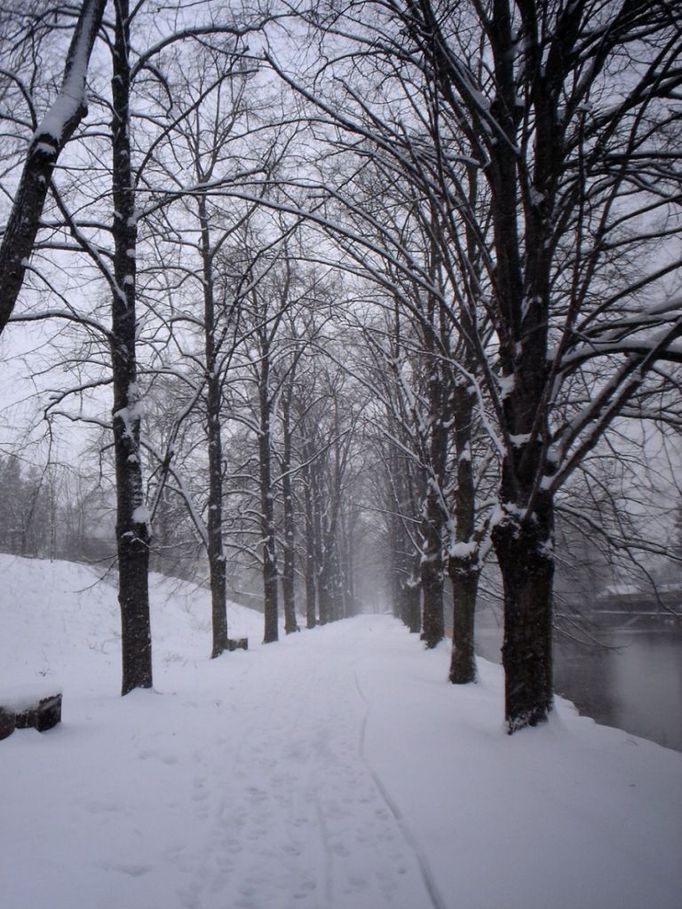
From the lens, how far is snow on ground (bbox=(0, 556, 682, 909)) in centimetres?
230

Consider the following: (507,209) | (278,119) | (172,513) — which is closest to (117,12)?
(278,119)

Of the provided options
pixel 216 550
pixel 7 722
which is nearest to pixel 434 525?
pixel 216 550

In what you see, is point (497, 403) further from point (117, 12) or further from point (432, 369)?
point (117, 12)

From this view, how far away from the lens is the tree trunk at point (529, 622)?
402cm

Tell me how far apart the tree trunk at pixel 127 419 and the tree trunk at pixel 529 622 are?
4424 mm

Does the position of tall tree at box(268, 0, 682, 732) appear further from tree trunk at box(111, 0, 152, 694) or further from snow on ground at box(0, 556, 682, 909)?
tree trunk at box(111, 0, 152, 694)

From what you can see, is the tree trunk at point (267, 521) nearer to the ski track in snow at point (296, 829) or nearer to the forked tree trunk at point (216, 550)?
the forked tree trunk at point (216, 550)

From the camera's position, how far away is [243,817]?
10.5ft

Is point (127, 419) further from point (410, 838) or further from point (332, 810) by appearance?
point (410, 838)

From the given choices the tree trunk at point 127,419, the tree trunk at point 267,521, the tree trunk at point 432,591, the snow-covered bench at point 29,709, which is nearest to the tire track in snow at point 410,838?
the snow-covered bench at point 29,709

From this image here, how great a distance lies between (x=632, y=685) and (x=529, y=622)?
12961 millimetres

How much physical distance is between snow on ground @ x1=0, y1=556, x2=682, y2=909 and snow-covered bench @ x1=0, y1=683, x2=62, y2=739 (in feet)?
0.33

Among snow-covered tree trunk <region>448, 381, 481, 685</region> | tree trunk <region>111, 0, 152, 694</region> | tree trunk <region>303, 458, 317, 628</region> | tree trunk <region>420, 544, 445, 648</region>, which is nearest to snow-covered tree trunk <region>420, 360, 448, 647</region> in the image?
tree trunk <region>420, 544, 445, 648</region>

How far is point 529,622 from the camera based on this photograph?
4.05 metres
